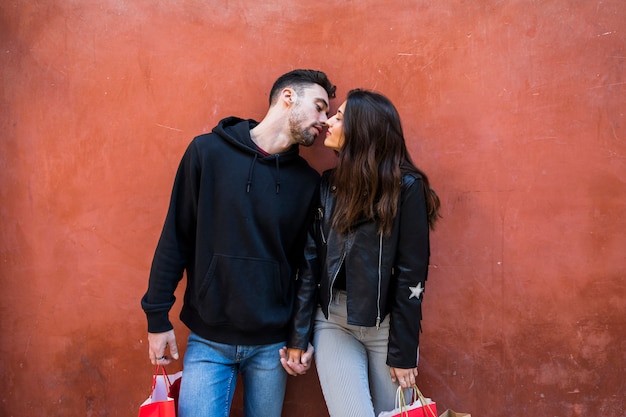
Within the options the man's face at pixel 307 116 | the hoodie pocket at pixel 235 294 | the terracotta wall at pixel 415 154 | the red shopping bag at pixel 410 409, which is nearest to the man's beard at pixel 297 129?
the man's face at pixel 307 116

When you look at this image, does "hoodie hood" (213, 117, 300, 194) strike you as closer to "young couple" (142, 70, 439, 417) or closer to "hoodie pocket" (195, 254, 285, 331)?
"young couple" (142, 70, 439, 417)

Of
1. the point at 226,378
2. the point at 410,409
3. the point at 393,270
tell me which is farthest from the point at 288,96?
the point at 410,409

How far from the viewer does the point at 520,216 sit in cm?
288

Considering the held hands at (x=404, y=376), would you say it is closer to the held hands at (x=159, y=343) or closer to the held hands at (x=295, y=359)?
the held hands at (x=295, y=359)

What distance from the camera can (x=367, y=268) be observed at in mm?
2305

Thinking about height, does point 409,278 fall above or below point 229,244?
below

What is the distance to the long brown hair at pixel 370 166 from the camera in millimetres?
2297

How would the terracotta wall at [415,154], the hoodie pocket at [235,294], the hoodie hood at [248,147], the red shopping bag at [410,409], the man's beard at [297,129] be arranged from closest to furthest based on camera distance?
the red shopping bag at [410,409] → the hoodie pocket at [235,294] → the hoodie hood at [248,147] → the man's beard at [297,129] → the terracotta wall at [415,154]

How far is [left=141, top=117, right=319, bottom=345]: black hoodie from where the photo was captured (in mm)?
2357

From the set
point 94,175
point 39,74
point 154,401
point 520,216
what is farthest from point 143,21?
point 520,216

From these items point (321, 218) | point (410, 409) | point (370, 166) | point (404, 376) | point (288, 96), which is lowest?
point (410, 409)

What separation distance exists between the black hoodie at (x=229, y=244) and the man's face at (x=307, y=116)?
8.0 inches

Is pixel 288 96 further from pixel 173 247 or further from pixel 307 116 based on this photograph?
pixel 173 247

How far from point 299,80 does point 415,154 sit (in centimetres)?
85
